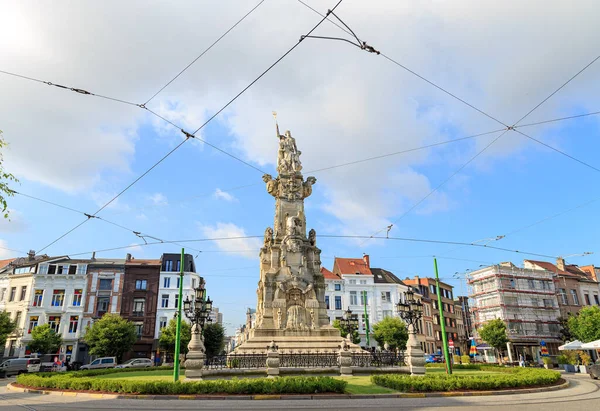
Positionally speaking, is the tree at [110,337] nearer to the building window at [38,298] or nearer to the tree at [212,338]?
the tree at [212,338]

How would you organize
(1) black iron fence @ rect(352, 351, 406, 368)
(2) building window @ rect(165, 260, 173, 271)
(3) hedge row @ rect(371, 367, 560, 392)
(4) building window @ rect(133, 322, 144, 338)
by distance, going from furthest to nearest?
(2) building window @ rect(165, 260, 173, 271)
(4) building window @ rect(133, 322, 144, 338)
(1) black iron fence @ rect(352, 351, 406, 368)
(3) hedge row @ rect(371, 367, 560, 392)

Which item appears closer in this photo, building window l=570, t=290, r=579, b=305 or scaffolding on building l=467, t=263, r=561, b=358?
scaffolding on building l=467, t=263, r=561, b=358


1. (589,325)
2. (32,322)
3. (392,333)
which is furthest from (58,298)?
(589,325)

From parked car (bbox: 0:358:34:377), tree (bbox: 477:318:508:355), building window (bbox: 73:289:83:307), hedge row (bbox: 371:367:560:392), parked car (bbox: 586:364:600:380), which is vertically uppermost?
building window (bbox: 73:289:83:307)

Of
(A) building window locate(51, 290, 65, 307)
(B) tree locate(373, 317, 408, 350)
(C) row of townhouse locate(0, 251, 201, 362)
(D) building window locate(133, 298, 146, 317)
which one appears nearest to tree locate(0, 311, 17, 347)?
(C) row of townhouse locate(0, 251, 201, 362)

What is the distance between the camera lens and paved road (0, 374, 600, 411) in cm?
1148

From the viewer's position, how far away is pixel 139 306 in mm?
52094

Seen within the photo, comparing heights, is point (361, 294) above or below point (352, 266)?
A: below

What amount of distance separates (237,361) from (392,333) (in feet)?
102

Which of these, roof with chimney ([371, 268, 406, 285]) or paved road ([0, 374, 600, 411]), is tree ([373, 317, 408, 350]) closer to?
roof with chimney ([371, 268, 406, 285])

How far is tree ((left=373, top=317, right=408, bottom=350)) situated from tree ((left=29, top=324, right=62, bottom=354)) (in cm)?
3588

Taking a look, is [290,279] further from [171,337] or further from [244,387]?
[171,337]

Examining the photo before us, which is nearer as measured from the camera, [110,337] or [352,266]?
[110,337]

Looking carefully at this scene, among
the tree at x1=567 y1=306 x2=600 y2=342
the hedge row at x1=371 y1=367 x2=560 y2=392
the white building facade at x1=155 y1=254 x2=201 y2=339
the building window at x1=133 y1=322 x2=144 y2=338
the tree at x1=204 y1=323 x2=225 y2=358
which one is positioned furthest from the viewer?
the white building facade at x1=155 y1=254 x2=201 y2=339
